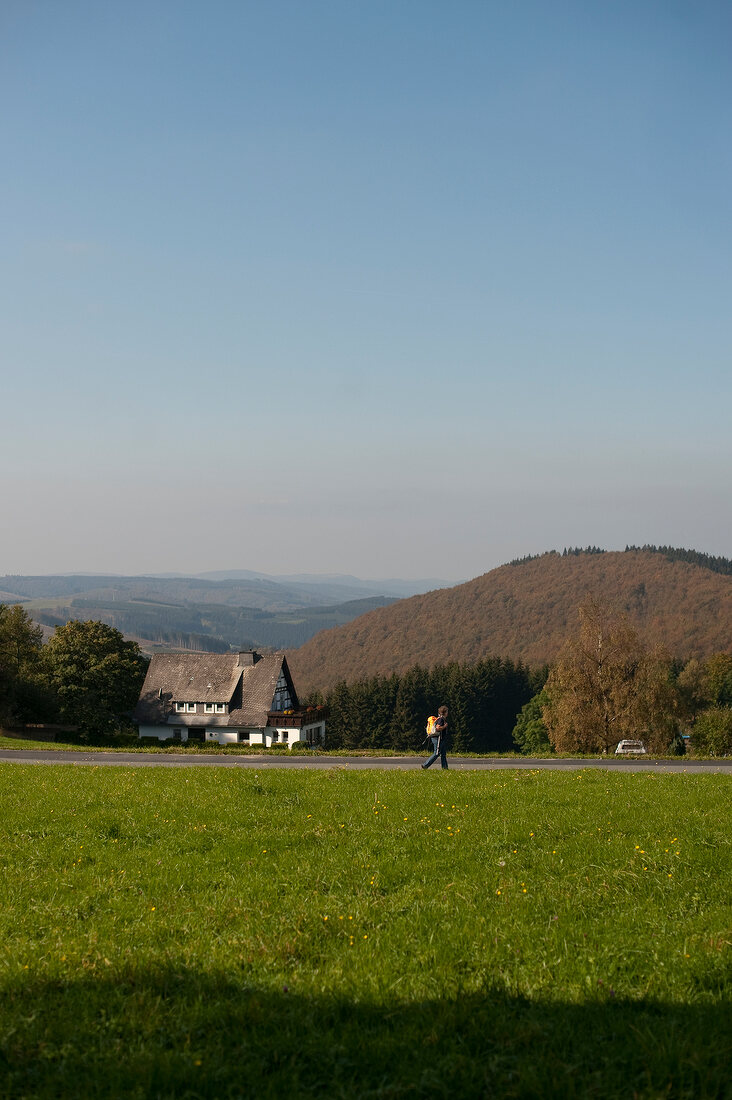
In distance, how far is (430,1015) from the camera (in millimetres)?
6719

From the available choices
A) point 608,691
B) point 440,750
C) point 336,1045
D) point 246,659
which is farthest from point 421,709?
point 336,1045

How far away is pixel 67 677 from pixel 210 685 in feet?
57.7

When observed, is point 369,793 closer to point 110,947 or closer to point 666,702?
point 110,947

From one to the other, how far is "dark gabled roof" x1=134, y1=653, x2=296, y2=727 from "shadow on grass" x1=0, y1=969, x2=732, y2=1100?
7305 cm

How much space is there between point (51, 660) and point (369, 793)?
5749cm

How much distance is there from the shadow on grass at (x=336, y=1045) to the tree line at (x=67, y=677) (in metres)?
58.7

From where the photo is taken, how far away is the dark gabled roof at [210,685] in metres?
79.1

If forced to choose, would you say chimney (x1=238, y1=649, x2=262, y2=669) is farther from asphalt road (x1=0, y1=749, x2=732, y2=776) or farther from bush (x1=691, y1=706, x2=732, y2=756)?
asphalt road (x1=0, y1=749, x2=732, y2=776)

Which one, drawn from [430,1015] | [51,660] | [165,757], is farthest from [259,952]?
[51,660]

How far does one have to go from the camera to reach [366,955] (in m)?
7.91

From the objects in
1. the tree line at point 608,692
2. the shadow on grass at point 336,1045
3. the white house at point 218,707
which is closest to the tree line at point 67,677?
the white house at point 218,707

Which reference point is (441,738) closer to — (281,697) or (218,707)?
(218,707)

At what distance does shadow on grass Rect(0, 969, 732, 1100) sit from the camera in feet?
18.9

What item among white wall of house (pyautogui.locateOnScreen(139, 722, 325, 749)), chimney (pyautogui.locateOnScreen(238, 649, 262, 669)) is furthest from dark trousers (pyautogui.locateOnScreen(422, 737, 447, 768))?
chimney (pyautogui.locateOnScreen(238, 649, 262, 669))
